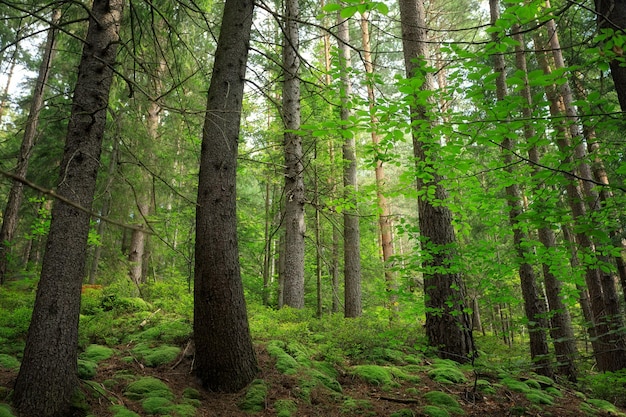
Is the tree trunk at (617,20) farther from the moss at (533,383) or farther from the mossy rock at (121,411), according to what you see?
the mossy rock at (121,411)

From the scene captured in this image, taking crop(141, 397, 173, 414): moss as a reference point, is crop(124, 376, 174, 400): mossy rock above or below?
above

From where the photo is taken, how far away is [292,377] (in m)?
4.47

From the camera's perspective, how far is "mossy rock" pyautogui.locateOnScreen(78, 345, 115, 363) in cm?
454

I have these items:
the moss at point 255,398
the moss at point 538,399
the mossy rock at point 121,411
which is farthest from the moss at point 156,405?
the moss at point 538,399

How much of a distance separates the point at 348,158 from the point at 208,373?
27.0 ft

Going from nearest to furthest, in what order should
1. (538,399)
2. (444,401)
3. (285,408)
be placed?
(285,408) → (444,401) → (538,399)

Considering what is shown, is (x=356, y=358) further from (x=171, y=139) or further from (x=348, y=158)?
(x=171, y=139)

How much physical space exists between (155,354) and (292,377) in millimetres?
1780

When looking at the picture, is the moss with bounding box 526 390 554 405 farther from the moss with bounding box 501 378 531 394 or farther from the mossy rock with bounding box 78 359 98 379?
the mossy rock with bounding box 78 359 98 379

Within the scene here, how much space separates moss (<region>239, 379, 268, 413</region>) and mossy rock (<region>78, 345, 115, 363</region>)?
6.68 feet

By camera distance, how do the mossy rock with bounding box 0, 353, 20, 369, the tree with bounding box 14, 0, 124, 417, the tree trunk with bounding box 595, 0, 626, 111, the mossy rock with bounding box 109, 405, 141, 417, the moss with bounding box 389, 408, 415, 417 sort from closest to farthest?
1. the tree trunk with bounding box 595, 0, 626, 111
2. the tree with bounding box 14, 0, 124, 417
3. the mossy rock with bounding box 109, 405, 141, 417
4. the moss with bounding box 389, 408, 415, 417
5. the mossy rock with bounding box 0, 353, 20, 369

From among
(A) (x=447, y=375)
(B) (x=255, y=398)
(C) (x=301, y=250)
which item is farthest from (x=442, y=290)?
(B) (x=255, y=398)

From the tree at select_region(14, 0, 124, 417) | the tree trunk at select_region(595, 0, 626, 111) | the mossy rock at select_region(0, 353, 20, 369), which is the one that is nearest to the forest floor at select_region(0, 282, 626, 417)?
the mossy rock at select_region(0, 353, 20, 369)

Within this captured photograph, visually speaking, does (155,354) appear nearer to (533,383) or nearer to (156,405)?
(156,405)
